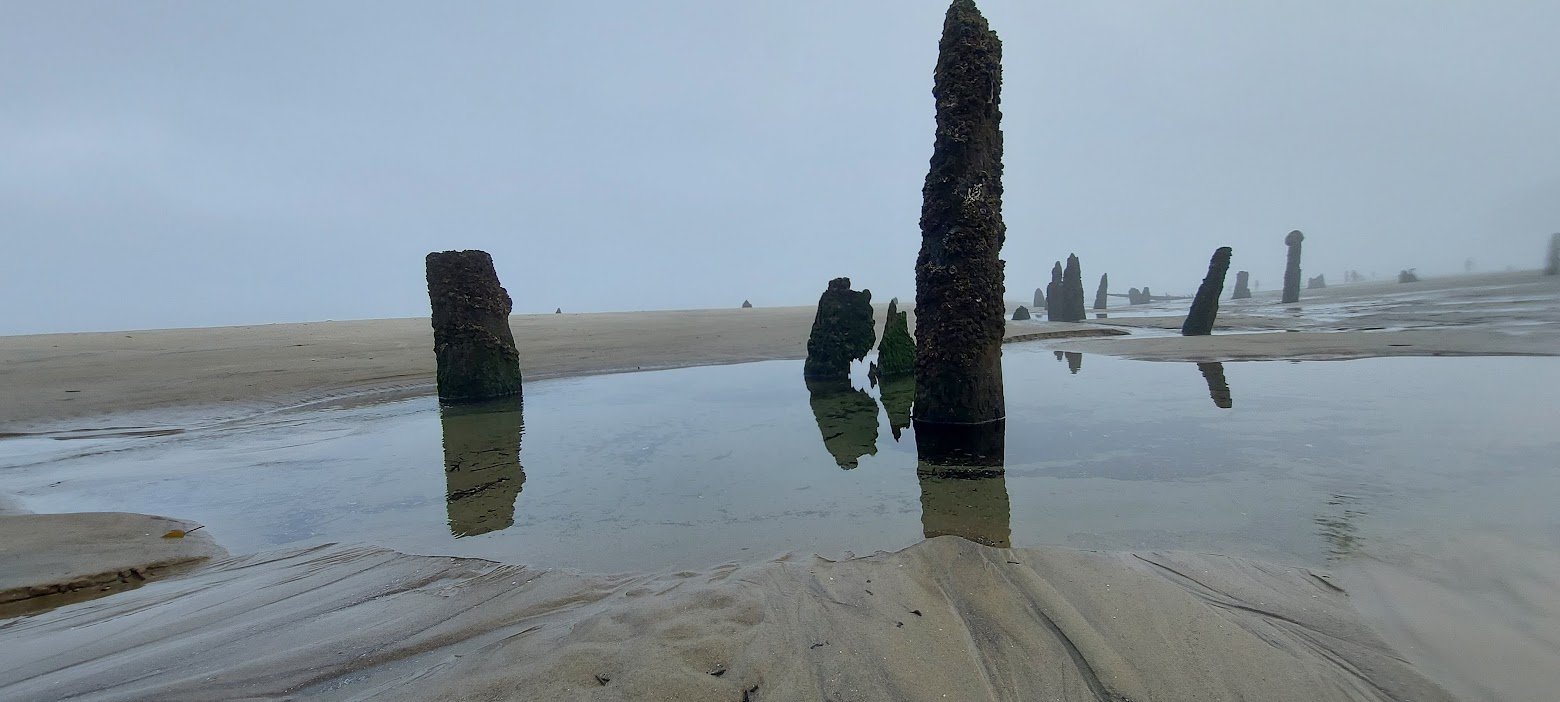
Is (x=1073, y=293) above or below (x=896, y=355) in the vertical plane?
above

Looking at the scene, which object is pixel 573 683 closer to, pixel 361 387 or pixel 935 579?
pixel 935 579

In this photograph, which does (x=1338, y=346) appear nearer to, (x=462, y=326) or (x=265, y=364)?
(x=462, y=326)

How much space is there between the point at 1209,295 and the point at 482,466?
60.4 ft

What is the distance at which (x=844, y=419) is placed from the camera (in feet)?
26.3

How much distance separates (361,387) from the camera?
11.9 metres

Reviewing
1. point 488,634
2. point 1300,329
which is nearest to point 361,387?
point 488,634

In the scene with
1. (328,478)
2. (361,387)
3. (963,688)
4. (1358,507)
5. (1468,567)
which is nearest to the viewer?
(963,688)

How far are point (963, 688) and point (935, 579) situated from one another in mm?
841

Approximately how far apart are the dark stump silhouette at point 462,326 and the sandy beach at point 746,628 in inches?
231

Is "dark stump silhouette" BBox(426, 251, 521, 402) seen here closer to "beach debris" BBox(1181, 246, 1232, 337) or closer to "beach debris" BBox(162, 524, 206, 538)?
"beach debris" BBox(162, 524, 206, 538)

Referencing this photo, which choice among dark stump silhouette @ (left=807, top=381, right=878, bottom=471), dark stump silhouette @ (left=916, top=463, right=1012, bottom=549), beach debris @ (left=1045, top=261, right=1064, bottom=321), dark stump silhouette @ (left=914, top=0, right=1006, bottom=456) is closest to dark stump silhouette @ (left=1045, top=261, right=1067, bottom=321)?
beach debris @ (left=1045, top=261, right=1064, bottom=321)

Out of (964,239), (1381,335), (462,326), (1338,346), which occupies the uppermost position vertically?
(964,239)

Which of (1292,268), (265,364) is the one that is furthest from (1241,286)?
(265,364)

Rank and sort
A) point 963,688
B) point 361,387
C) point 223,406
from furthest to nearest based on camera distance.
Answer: point 361,387
point 223,406
point 963,688
